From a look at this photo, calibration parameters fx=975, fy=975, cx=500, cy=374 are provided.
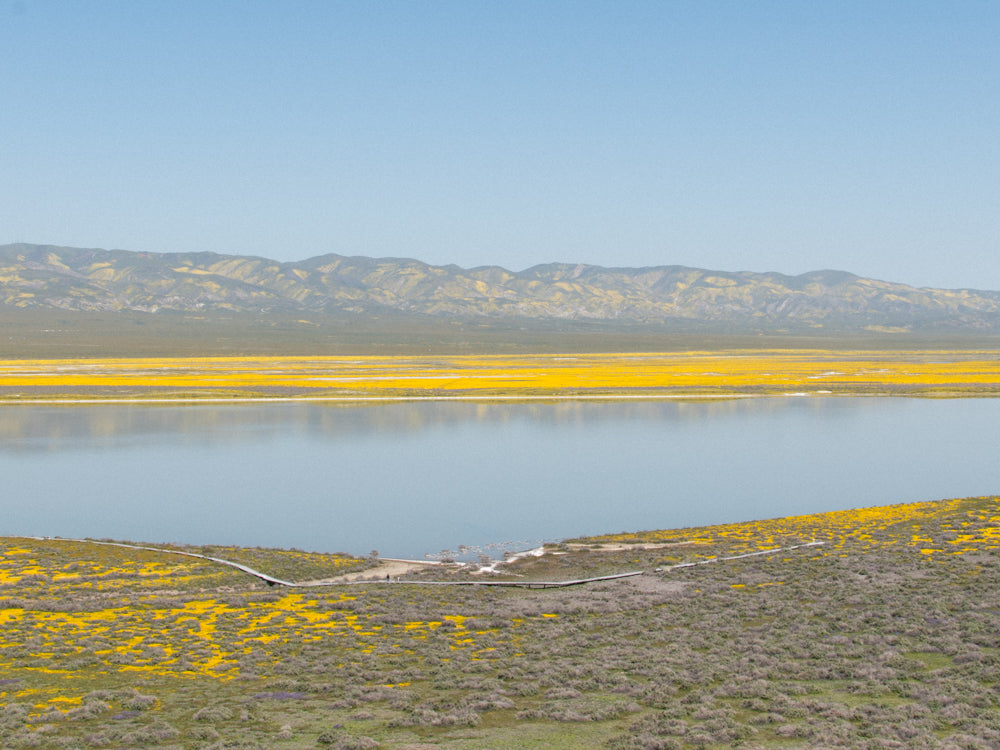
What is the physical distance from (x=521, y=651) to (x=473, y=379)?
6907cm

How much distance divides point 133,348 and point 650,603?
140m

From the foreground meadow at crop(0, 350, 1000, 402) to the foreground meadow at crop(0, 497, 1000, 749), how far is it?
47814mm

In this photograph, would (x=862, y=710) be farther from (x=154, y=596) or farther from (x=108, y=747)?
(x=154, y=596)

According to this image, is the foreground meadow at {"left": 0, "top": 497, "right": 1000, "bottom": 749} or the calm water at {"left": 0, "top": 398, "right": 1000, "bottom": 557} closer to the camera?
the foreground meadow at {"left": 0, "top": 497, "right": 1000, "bottom": 749}

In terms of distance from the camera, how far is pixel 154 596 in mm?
20000

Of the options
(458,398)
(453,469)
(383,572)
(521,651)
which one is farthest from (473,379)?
(521,651)

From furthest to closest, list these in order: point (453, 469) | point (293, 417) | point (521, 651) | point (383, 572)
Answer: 1. point (293, 417)
2. point (453, 469)
3. point (383, 572)
4. point (521, 651)

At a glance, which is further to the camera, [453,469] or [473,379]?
[473,379]

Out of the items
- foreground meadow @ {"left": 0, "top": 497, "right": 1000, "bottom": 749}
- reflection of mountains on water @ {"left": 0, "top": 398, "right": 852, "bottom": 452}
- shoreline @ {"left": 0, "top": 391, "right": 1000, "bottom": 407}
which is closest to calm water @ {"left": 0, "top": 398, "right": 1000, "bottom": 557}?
reflection of mountains on water @ {"left": 0, "top": 398, "right": 852, "bottom": 452}

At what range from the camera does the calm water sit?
2955cm

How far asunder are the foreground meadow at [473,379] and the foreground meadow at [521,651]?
4781cm

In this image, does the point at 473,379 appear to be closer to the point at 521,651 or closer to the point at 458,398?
the point at 458,398

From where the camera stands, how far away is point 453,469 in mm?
Result: 39375

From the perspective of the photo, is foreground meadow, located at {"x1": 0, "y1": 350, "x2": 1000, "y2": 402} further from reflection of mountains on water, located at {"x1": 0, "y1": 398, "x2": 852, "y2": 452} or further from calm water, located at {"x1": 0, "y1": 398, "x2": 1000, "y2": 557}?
calm water, located at {"x1": 0, "y1": 398, "x2": 1000, "y2": 557}
